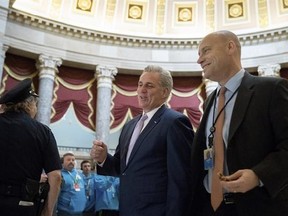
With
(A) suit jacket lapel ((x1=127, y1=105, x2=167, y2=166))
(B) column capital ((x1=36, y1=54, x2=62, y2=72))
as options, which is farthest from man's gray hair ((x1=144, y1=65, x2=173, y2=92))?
(B) column capital ((x1=36, y1=54, x2=62, y2=72))

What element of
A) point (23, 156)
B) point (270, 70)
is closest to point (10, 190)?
point (23, 156)

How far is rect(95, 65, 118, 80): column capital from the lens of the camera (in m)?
14.1

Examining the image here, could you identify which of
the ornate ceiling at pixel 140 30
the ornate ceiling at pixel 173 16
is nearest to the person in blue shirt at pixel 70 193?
the ornate ceiling at pixel 140 30

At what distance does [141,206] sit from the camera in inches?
95.4

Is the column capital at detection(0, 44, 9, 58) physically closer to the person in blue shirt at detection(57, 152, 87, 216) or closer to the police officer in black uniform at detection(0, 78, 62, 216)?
the person in blue shirt at detection(57, 152, 87, 216)

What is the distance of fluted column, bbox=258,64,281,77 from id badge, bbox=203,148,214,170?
12.4 meters

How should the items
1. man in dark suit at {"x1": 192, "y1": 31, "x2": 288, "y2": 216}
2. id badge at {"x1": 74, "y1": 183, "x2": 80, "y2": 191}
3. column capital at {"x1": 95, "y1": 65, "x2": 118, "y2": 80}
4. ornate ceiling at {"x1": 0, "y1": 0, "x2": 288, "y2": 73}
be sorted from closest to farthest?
man in dark suit at {"x1": 192, "y1": 31, "x2": 288, "y2": 216} → id badge at {"x1": 74, "y1": 183, "x2": 80, "y2": 191} → ornate ceiling at {"x1": 0, "y1": 0, "x2": 288, "y2": 73} → column capital at {"x1": 95, "y1": 65, "x2": 118, "y2": 80}

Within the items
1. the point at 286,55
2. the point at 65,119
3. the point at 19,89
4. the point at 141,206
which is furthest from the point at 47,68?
the point at 141,206

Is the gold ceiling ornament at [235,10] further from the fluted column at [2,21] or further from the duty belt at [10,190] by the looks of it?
the duty belt at [10,190]

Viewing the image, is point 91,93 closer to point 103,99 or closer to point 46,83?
point 103,99

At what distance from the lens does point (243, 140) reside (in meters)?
1.95

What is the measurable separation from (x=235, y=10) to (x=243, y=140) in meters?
14.6

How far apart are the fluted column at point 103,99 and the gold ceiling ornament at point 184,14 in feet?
13.2

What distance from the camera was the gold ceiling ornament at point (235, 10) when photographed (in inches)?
605
